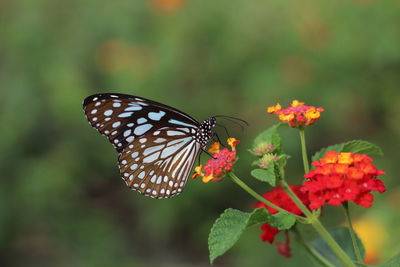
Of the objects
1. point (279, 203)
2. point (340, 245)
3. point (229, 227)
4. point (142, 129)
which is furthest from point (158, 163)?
point (229, 227)

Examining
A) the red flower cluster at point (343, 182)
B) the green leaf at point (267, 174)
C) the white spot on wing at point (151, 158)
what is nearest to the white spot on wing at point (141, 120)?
the white spot on wing at point (151, 158)

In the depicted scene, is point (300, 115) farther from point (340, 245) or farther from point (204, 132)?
point (204, 132)

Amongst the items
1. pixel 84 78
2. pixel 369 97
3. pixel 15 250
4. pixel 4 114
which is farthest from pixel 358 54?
pixel 15 250

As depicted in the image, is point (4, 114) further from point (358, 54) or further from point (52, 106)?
point (358, 54)

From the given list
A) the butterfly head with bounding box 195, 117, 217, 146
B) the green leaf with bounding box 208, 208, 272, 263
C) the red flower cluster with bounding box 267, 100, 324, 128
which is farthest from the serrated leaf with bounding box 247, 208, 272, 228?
the butterfly head with bounding box 195, 117, 217, 146

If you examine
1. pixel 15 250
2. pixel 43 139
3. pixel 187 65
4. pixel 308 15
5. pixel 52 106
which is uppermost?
pixel 308 15

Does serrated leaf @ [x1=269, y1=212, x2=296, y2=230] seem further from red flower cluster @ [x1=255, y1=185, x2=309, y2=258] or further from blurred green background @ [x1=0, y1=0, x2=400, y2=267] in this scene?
blurred green background @ [x1=0, y1=0, x2=400, y2=267]

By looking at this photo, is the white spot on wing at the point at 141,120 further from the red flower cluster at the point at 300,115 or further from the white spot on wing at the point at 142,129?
the red flower cluster at the point at 300,115
